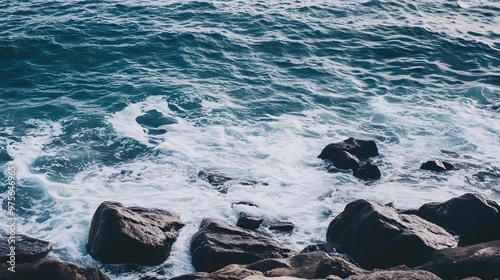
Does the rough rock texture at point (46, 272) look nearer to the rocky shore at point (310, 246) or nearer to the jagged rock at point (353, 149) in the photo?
the rocky shore at point (310, 246)

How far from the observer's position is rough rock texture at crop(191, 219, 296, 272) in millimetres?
11672

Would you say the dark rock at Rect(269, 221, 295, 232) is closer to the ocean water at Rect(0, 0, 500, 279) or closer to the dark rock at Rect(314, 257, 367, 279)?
the ocean water at Rect(0, 0, 500, 279)

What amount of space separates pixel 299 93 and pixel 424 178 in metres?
7.25

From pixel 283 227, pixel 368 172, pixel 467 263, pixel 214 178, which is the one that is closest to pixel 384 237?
pixel 467 263

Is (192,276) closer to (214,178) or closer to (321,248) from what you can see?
(321,248)

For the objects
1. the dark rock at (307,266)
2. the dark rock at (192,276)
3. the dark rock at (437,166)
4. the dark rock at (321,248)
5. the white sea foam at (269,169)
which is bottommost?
the white sea foam at (269,169)

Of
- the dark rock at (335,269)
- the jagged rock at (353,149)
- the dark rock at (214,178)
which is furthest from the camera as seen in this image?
the jagged rock at (353,149)

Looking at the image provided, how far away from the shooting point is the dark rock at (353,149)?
55.5 ft

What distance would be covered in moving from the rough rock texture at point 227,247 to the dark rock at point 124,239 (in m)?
0.86

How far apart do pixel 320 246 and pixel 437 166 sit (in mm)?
5934

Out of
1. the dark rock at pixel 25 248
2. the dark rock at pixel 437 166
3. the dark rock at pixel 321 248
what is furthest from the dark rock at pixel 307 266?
the dark rock at pixel 437 166

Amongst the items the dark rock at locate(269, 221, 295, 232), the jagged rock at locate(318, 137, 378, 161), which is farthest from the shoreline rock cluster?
the jagged rock at locate(318, 137, 378, 161)

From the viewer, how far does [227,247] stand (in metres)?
11.9

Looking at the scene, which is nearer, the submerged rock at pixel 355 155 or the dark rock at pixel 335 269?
the dark rock at pixel 335 269
